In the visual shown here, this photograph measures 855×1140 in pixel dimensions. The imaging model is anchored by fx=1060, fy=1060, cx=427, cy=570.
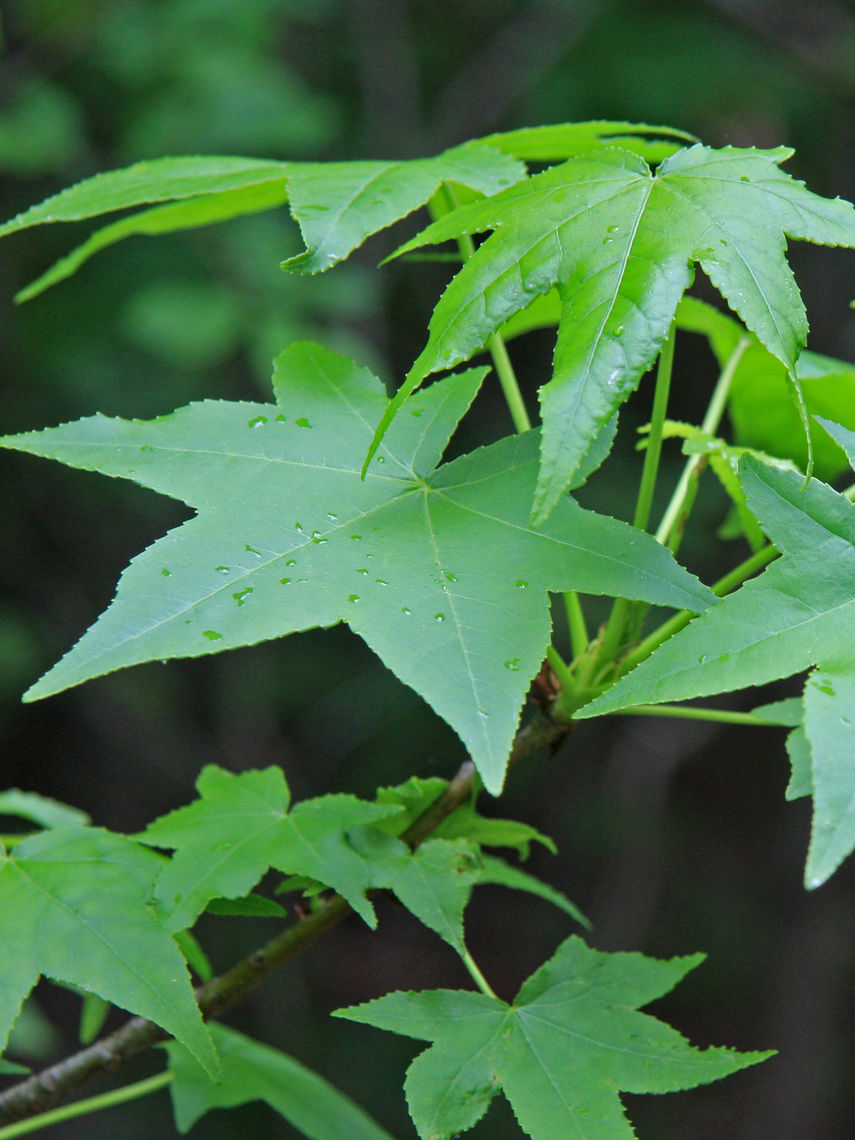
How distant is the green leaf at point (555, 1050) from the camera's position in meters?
0.75

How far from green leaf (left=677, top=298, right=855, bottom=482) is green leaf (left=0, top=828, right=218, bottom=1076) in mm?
760

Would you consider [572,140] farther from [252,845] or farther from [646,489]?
[252,845]

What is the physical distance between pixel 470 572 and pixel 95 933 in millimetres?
355

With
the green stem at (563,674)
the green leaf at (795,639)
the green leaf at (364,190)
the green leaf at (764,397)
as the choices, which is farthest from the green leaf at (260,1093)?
the green leaf at (764,397)

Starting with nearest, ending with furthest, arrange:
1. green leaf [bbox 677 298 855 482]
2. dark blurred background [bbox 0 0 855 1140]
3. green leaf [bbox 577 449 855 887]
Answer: green leaf [bbox 577 449 855 887] < green leaf [bbox 677 298 855 482] < dark blurred background [bbox 0 0 855 1140]

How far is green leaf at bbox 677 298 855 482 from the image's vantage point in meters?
1.12

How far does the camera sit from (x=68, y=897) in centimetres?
75

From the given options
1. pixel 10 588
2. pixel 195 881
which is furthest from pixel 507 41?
pixel 195 881

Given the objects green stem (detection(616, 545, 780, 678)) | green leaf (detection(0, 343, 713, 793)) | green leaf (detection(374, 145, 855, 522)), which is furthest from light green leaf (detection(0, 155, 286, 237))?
green stem (detection(616, 545, 780, 678))

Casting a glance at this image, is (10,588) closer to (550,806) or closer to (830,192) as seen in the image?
(550,806)

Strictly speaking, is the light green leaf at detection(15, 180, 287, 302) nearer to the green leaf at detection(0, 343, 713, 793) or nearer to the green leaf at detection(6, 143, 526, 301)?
the green leaf at detection(6, 143, 526, 301)

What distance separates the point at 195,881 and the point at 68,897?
88 mm

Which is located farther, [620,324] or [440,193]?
[440,193]

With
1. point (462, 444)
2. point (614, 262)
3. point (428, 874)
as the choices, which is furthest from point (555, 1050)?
point (462, 444)
